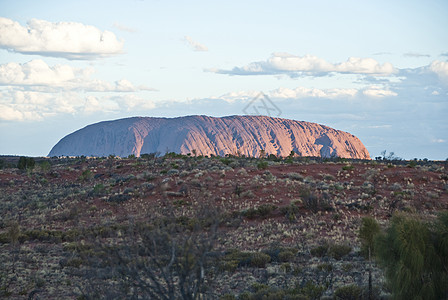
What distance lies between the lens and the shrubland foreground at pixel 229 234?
343 inches

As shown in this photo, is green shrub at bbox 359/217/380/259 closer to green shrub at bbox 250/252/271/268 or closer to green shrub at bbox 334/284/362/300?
green shrub at bbox 334/284/362/300

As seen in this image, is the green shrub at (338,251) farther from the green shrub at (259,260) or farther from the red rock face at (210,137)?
the red rock face at (210,137)

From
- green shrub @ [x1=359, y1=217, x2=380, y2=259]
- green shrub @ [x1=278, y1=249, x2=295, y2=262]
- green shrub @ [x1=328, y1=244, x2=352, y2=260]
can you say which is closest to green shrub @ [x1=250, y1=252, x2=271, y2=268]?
green shrub @ [x1=278, y1=249, x2=295, y2=262]

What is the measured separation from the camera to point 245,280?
14.2 metres

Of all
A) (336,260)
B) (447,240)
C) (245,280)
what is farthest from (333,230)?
(447,240)

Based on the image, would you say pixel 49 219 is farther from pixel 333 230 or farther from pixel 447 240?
pixel 447 240

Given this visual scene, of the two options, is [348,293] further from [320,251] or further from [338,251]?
[320,251]

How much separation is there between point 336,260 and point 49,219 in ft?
66.2

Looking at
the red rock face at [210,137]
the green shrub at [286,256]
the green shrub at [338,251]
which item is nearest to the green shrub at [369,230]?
the green shrub at [338,251]

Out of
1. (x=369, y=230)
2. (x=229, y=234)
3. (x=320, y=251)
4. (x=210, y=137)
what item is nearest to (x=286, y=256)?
(x=320, y=251)

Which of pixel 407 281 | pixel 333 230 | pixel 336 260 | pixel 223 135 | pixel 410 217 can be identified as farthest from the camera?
pixel 223 135

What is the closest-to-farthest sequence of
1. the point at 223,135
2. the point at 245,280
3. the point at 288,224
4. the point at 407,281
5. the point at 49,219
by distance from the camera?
the point at 407,281, the point at 245,280, the point at 288,224, the point at 49,219, the point at 223,135

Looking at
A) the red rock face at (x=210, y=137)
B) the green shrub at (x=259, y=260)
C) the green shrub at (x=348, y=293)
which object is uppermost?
the red rock face at (x=210, y=137)

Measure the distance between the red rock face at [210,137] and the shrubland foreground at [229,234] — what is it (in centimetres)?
10162
